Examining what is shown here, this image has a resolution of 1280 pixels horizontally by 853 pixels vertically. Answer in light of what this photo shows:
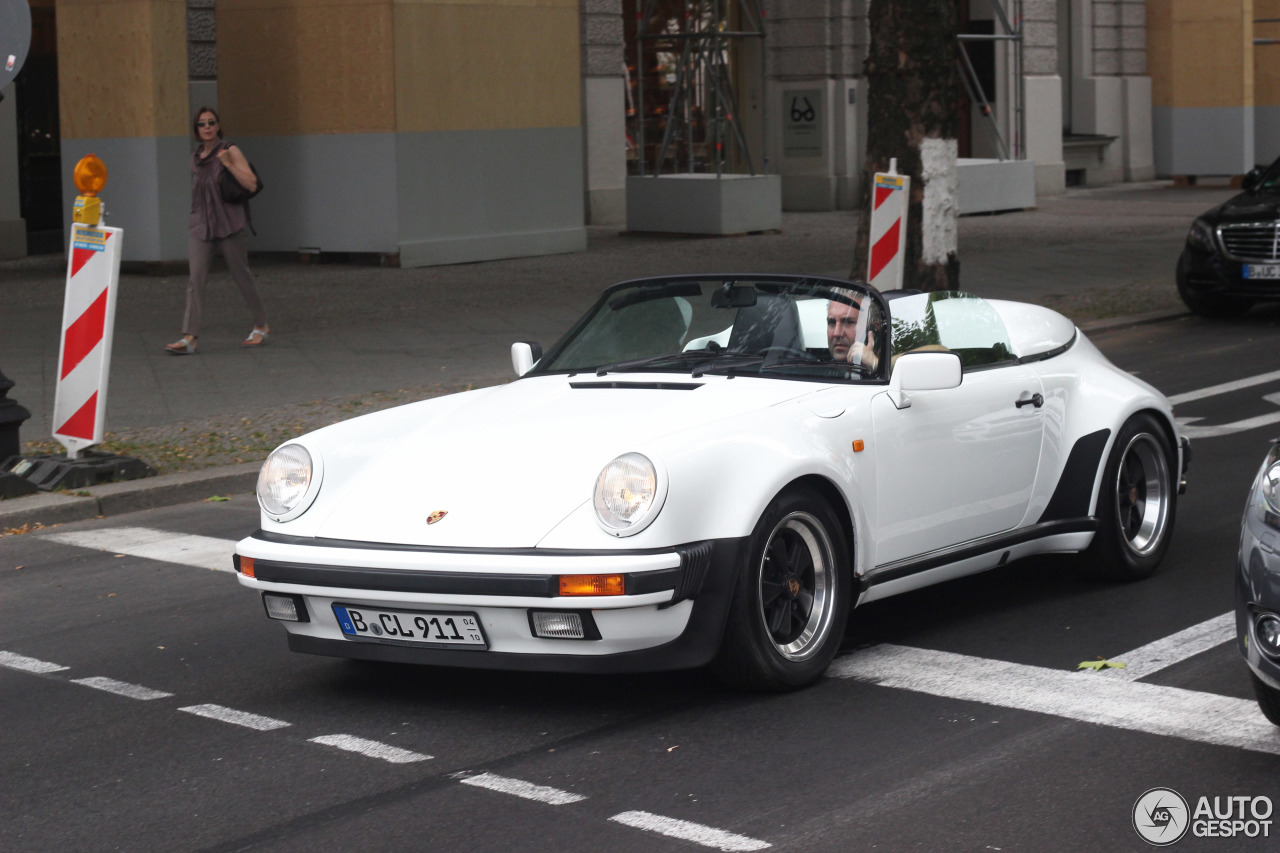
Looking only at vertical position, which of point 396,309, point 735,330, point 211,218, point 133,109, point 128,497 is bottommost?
Answer: point 128,497

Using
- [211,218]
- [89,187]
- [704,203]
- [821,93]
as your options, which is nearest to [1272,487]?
[89,187]

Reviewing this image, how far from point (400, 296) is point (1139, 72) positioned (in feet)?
74.1

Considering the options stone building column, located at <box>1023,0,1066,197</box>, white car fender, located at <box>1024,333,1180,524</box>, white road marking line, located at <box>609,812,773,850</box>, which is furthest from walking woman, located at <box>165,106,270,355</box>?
stone building column, located at <box>1023,0,1066,197</box>

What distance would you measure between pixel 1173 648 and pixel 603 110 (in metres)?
22.7

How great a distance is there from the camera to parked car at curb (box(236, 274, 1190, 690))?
5.11m

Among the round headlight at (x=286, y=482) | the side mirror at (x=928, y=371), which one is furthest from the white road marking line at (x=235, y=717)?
the side mirror at (x=928, y=371)

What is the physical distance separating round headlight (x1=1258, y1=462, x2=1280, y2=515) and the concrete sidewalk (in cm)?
617

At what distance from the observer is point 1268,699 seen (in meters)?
4.78

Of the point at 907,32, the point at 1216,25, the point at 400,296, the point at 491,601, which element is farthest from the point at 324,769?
the point at 1216,25

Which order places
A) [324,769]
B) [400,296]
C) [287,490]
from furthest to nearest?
[400,296] < [287,490] < [324,769]

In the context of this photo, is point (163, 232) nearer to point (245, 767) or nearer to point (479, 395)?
point (479, 395)

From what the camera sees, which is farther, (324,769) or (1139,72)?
(1139,72)

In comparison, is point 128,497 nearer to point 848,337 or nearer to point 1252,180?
point 848,337

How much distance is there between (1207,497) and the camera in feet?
28.1
